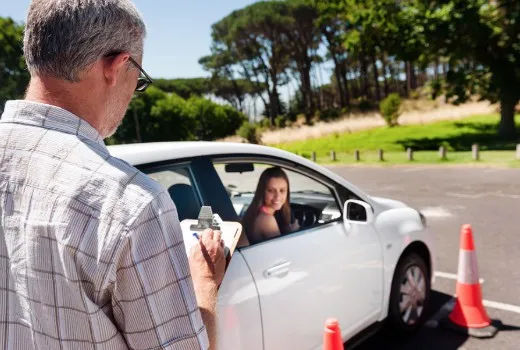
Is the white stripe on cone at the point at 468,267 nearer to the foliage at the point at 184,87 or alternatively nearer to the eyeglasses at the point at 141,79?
the eyeglasses at the point at 141,79

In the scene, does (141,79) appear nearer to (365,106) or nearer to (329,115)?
(365,106)

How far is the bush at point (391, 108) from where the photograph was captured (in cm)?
3344

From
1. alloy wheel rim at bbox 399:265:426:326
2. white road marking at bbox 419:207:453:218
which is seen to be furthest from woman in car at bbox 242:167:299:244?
white road marking at bbox 419:207:453:218

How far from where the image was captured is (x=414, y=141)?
2661 cm

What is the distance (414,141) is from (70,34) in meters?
27.2

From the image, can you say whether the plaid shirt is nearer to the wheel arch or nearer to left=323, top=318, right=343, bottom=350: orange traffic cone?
left=323, top=318, right=343, bottom=350: orange traffic cone

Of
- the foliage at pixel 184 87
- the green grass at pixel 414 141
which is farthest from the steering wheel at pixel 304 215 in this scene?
the foliage at pixel 184 87

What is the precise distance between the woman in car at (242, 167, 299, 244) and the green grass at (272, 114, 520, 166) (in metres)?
15.9

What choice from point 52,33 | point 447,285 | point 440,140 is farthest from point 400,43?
point 52,33

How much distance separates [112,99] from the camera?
1140mm

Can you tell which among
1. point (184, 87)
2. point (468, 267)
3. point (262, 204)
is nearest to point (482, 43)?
point (468, 267)

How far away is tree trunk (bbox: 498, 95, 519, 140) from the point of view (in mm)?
24000

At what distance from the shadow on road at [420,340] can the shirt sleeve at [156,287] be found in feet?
9.75

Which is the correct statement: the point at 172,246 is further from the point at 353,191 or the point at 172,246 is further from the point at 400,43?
the point at 400,43
